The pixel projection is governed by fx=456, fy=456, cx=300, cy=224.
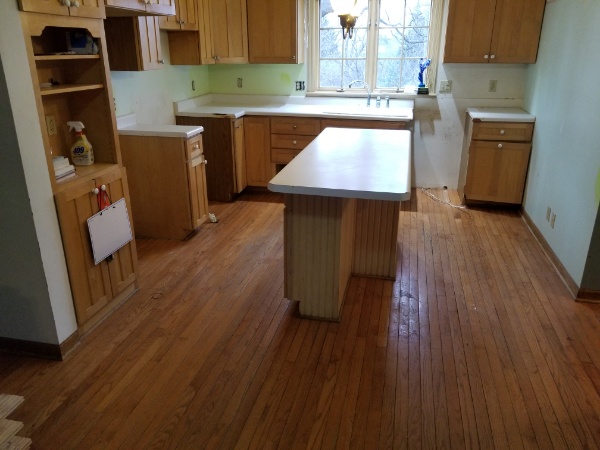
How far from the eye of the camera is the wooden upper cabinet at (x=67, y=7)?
191 centimetres

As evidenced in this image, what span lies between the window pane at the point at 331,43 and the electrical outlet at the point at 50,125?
3.15 meters

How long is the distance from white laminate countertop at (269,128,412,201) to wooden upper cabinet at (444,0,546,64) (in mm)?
1577

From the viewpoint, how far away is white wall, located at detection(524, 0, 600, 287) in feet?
9.14

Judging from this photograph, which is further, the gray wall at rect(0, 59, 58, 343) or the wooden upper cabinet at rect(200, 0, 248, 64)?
the wooden upper cabinet at rect(200, 0, 248, 64)

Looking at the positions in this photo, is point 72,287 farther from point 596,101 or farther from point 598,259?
point 596,101

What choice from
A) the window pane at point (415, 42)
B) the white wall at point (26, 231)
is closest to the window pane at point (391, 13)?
the window pane at point (415, 42)

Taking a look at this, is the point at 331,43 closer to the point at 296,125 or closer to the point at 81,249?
the point at 296,125

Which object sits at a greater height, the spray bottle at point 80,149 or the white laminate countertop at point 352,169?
the spray bottle at point 80,149

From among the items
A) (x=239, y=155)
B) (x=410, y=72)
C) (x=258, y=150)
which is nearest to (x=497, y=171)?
(x=410, y=72)

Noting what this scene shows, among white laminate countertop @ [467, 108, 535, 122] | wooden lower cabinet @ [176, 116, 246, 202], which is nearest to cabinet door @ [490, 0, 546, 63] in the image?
white laminate countertop @ [467, 108, 535, 122]

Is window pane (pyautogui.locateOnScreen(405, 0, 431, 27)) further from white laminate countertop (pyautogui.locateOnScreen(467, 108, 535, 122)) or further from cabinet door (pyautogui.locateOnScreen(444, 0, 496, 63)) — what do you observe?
white laminate countertop (pyautogui.locateOnScreen(467, 108, 535, 122))

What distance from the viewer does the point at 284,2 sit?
14.4ft

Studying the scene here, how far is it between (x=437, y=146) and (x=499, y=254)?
178 cm

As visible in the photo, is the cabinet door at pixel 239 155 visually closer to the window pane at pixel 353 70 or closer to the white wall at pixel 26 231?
the window pane at pixel 353 70
